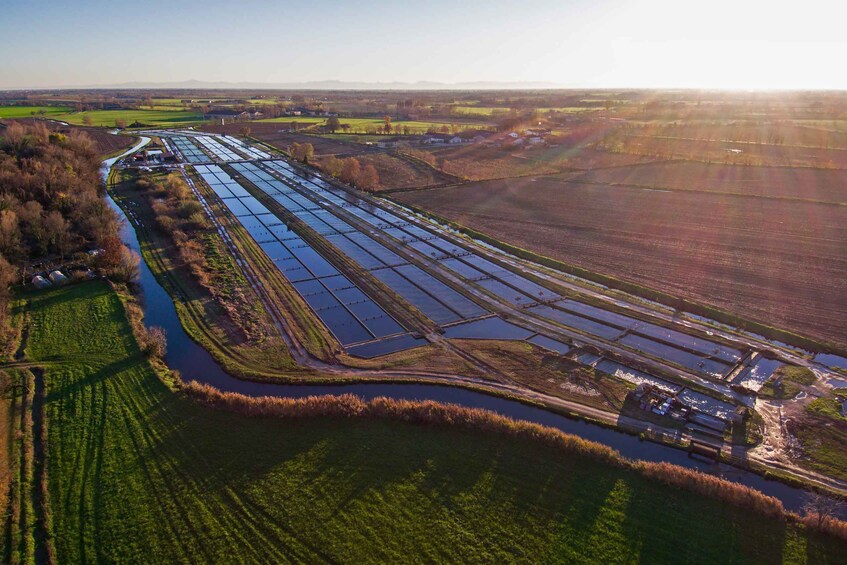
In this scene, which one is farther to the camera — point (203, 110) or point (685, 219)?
point (203, 110)

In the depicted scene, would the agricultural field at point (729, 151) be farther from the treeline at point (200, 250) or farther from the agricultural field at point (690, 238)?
the treeline at point (200, 250)

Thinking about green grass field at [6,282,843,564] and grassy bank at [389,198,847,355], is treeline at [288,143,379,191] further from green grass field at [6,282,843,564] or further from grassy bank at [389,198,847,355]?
green grass field at [6,282,843,564]

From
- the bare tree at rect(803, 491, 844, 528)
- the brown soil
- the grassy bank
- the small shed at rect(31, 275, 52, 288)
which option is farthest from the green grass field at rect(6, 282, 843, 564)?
the brown soil

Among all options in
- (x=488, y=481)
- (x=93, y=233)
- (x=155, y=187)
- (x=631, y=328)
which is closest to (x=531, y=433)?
(x=488, y=481)

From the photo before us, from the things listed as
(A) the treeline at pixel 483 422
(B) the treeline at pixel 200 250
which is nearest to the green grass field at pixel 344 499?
(A) the treeline at pixel 483 422

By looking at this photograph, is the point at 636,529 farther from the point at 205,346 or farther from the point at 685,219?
the point at 685,219
